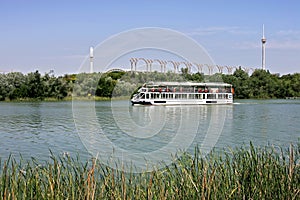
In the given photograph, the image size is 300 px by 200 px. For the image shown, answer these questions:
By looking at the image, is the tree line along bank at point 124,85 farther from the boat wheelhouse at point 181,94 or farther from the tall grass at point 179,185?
the tall grass at point 179,185

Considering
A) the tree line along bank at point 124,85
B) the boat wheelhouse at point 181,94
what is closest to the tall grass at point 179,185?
the tree line along bank at point 124,85

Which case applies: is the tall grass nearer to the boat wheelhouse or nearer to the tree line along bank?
the tree line along bank

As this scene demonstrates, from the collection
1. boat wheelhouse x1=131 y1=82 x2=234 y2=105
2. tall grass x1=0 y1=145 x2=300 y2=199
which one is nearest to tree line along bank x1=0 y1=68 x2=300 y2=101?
boat wheelhouse x1=131 y1=82 x2=234 y2=105

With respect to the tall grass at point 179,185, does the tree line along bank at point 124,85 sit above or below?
above

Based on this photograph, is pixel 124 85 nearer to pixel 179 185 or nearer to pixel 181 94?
pixel 181 94

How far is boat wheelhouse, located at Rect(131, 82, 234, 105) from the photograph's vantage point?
5006 centimetres

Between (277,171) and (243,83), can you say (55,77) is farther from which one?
(277,171)

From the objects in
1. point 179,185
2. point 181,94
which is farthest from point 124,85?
point 179,185

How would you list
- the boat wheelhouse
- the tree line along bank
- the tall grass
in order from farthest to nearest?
1. the boat wheelhouse
2. the tree line along bank
3. the tall grass

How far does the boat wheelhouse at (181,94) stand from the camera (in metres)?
50.1

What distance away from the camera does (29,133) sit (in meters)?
Answer: 22.0

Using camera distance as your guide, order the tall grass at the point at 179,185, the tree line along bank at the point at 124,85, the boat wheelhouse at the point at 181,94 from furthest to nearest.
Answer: the boat wheelhouse at the point at 181,94
the tree line along bank at the point at 124,85
the tall grass at the point at 179,185

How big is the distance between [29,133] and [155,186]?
17.4m

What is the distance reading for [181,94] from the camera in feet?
176
